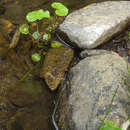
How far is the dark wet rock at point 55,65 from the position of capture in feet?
11.8

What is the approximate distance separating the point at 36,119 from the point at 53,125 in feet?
0.89

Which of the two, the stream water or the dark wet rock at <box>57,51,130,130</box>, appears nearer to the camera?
the dark wet rock at <box>57,51,130,130</box>

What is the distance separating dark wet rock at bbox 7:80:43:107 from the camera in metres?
3.36

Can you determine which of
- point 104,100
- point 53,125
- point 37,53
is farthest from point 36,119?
point 37,53

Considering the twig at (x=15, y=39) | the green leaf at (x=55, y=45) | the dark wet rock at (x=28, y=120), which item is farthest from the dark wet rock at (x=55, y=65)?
the twig at (x=15, y=39)

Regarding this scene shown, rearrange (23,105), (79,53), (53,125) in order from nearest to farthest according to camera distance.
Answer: (53,125)
(23,105)
(79,53)

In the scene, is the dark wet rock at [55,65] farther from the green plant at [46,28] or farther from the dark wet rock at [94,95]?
the dark wet rock at [94,95]

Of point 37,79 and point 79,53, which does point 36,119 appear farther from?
point 79,53

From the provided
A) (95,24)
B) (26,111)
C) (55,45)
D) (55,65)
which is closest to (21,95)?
(26,111)

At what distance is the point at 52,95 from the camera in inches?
136

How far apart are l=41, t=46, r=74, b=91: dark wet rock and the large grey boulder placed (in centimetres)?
27

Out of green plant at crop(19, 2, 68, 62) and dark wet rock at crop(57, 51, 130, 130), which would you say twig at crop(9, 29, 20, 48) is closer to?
green plant at crop(19, 2, 68, 62)

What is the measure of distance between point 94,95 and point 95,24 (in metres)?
1.64

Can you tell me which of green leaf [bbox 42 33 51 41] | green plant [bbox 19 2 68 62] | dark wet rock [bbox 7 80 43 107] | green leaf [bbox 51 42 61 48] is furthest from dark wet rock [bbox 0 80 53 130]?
green leaf [bbox 42 33 51 41]
